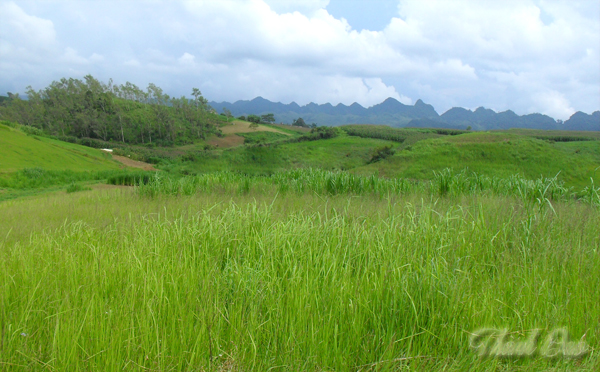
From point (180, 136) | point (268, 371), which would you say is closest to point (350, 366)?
point (268, 371)

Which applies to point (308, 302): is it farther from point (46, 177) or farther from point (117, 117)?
point (117, 117)

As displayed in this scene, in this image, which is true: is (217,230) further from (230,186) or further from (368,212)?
(230,186)

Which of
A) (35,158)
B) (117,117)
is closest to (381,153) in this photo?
(35,158)

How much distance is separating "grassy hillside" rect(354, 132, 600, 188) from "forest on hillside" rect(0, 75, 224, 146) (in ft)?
115

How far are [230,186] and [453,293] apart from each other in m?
6.93

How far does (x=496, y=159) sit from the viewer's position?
655 inches

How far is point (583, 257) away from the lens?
2701mm

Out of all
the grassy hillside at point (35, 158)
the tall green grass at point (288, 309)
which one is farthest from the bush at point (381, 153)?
the grassy hillside at point (35, 158)

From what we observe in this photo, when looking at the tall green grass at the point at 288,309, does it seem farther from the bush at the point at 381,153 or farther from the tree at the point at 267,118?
the tree at the point at 267,118

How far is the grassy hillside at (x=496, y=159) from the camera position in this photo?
49.6 feet

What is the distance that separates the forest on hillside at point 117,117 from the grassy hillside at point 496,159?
35.0m

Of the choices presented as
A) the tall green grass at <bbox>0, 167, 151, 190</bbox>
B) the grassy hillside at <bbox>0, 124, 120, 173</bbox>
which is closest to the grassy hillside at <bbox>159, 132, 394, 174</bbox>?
the tall green grass at <bbox>0, 167, 151, 190</bbox>

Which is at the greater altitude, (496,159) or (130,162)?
(496,159)

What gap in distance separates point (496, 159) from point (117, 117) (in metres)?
54.1
